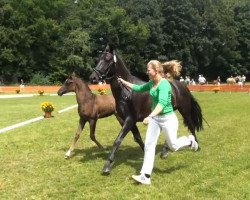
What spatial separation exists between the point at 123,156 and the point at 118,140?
1.90m

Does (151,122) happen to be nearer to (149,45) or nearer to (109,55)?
(109,55)

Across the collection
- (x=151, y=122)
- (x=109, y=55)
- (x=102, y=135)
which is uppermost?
(x=109, y=55)

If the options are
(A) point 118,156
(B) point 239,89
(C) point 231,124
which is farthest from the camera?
(B) point 239,89

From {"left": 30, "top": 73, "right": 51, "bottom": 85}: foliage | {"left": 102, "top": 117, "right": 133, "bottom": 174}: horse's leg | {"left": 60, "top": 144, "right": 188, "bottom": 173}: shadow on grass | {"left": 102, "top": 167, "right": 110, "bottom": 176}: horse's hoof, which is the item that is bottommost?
{"left": 30, "top": 73, "right": 51, "bottom": 85}: foliage

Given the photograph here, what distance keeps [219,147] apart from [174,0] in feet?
263

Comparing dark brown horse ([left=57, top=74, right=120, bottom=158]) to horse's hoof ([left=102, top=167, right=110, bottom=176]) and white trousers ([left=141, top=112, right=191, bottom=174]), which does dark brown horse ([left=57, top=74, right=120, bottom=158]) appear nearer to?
horse's hoof ([left=102, top=167, right=110, bottom=176])

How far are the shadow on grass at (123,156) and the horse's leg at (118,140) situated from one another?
0.60 meters

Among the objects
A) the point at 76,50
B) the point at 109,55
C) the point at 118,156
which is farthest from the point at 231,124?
the point at 76,50

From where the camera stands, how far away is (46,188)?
333 inches

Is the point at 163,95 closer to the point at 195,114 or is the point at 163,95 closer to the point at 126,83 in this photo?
the point at 126,83

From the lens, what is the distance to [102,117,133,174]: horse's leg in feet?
30.7

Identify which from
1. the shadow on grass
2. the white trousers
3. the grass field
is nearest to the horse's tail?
the grass field

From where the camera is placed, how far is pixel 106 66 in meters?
10.1

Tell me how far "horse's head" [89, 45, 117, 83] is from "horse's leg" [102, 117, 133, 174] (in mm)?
1045
